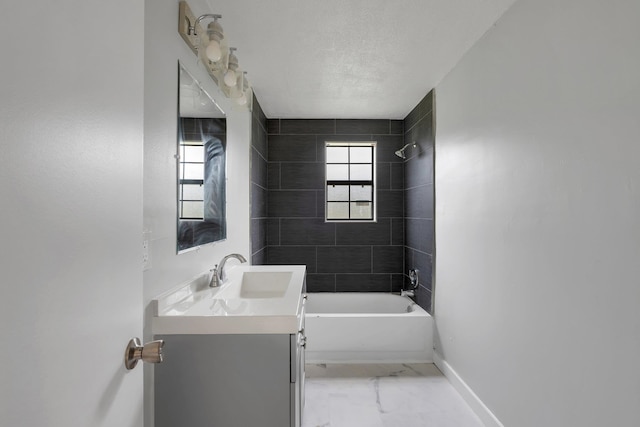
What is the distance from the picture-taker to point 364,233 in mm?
3887

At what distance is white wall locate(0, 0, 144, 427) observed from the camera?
1.30 ft

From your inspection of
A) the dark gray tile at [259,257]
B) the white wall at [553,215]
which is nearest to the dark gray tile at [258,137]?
the dark gray tile at [259,257]

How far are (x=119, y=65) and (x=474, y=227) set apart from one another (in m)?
2.15

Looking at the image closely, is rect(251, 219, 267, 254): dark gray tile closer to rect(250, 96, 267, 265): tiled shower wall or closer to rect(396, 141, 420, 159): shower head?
rect(250, 96, 267, 265): tiled shower wall

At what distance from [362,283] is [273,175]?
64.1 inches

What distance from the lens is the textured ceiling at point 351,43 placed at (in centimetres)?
182

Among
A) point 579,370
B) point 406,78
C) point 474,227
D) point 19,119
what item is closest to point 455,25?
point 406,78

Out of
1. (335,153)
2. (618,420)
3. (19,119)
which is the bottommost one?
(618,420)

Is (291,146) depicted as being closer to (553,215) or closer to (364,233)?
(364,233)

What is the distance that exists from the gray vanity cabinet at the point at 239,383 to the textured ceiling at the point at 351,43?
1687 mm

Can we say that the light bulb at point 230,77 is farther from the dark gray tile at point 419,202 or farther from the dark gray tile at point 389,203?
the dark gray tile at point 389,203

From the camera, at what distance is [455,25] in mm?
1988

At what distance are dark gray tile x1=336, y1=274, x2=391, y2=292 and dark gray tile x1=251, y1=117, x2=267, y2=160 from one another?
1.67 m

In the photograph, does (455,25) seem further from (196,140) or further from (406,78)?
(196,140)
